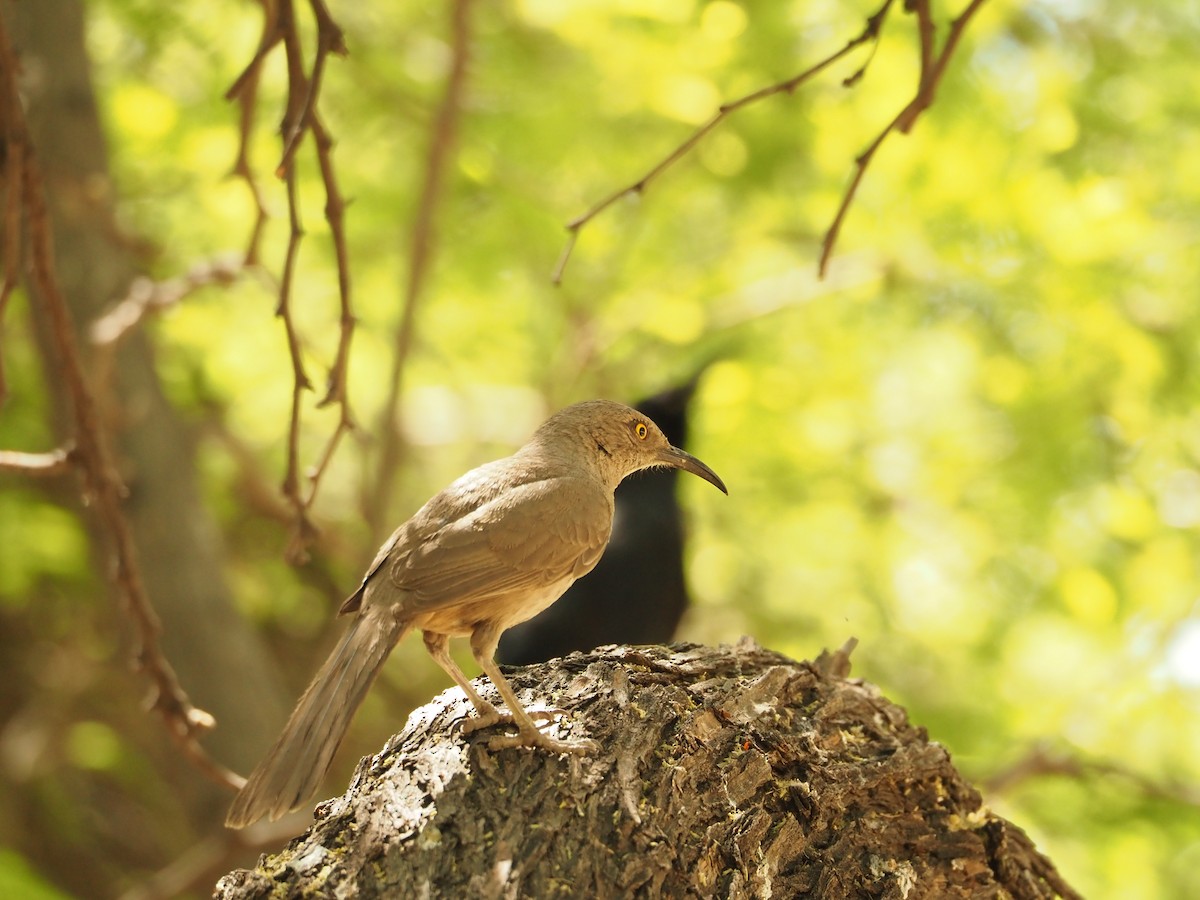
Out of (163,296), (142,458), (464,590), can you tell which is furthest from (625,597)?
(464,590)

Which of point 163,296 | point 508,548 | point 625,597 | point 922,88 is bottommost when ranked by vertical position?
point 625,597

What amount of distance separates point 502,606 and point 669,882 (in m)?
0.96

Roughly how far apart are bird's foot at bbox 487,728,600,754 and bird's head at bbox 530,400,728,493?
3.99ft

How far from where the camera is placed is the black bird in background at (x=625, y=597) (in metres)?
→ 6.12

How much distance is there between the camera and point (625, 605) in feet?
20.3

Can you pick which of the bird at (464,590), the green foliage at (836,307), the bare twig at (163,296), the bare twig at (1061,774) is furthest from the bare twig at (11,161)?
the bare twig at (1061,774)

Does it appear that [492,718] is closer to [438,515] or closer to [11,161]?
[438,515]

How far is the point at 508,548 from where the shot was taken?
3.17m

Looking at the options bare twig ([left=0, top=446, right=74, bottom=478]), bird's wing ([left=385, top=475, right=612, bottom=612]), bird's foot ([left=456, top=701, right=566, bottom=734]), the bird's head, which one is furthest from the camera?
the bird's head

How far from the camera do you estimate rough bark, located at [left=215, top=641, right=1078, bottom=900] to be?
2521mm

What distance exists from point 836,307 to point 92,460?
4.99 metres

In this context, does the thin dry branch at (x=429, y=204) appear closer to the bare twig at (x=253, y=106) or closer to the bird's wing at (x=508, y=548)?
the bare twig at (x=253, y=106)

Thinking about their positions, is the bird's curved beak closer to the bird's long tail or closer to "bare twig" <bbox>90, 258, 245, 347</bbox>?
the bird's long tail

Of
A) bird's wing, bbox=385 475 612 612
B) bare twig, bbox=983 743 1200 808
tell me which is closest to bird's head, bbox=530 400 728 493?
bird's wing, bbox=385 475 612 612
